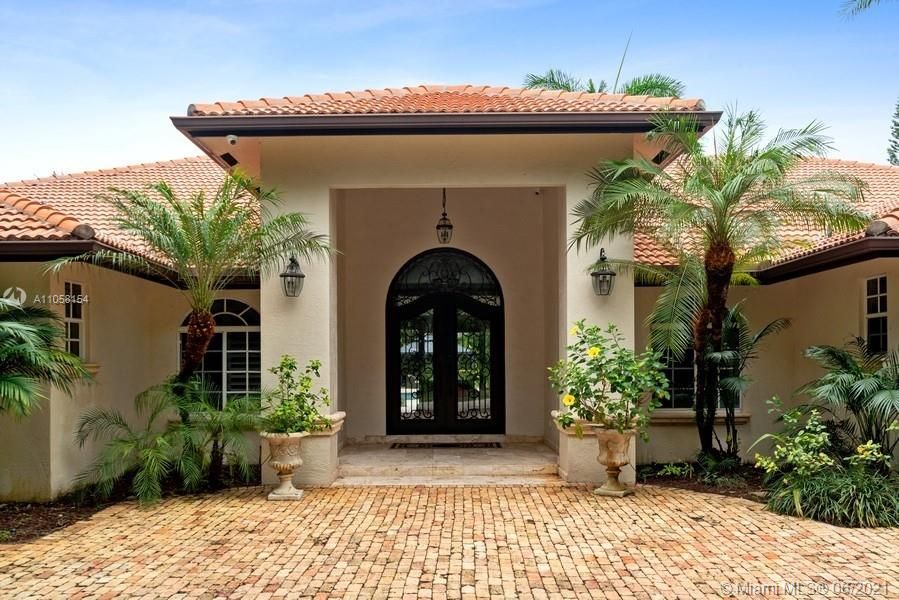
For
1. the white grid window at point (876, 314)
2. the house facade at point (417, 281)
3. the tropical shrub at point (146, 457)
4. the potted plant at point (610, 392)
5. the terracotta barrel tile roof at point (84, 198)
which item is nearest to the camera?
the terracotta barrel tile roof at point (84, 198)

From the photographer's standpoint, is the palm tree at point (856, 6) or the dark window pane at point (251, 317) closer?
the palm tree at point (856, 6)

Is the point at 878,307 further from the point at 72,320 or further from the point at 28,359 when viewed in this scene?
the point at 72,320

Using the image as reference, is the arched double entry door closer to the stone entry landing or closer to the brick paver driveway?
the stone entry landing

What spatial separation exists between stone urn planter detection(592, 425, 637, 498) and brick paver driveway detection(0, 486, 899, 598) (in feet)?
0.84

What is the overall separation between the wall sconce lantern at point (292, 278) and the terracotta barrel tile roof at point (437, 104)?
210 cm

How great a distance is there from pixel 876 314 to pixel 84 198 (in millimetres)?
13347

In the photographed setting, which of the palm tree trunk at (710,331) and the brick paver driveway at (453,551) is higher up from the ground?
the palm tree trunk at (710,331)

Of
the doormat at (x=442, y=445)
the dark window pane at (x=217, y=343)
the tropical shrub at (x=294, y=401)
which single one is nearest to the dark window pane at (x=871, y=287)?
the doormat at (x=442, y=445)

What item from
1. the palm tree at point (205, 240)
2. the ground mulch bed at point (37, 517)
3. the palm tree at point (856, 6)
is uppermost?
the palm tree at point (856, 6)

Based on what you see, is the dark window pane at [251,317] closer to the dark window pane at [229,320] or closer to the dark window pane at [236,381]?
the dark window pane at [229,320]

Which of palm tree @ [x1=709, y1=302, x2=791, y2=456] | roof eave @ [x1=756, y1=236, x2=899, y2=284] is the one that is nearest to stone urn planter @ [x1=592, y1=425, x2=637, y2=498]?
palm tree @ [x1=709, y1=302, x2=791, y2=456]

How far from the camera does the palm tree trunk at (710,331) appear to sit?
31.6 feet

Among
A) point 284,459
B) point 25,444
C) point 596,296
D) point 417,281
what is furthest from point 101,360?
point 596,296

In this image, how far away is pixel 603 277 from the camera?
406 inches
